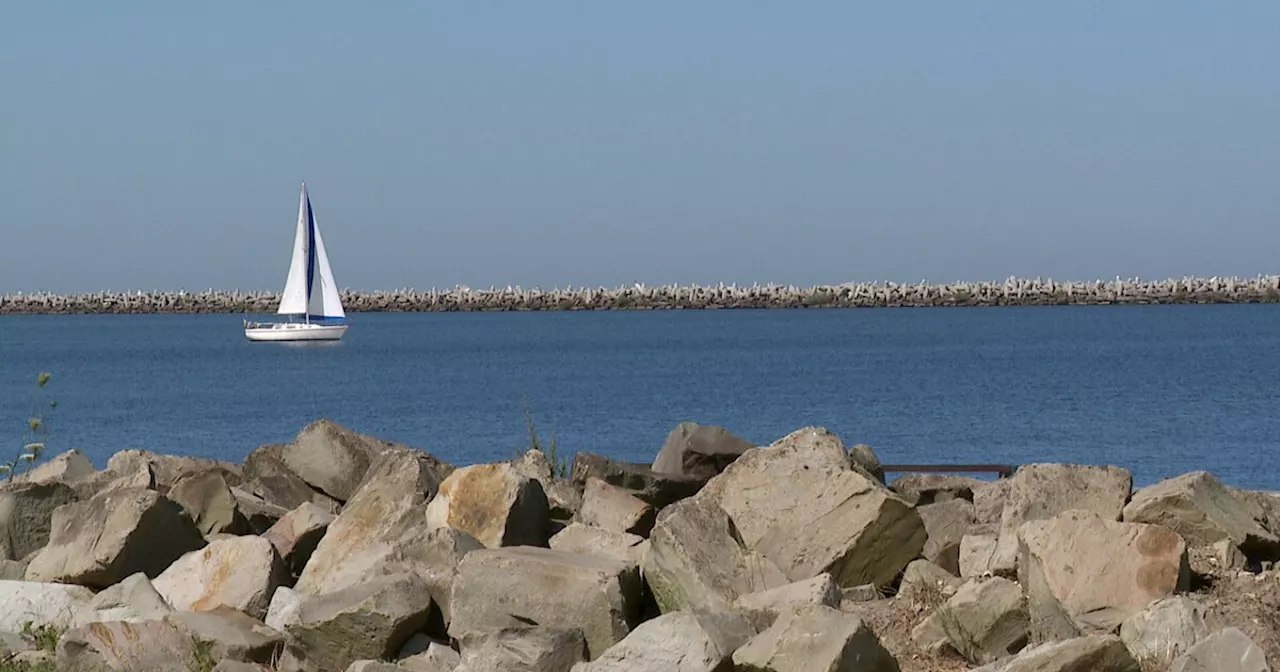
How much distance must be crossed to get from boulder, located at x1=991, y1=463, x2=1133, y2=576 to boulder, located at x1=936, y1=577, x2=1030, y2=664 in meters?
1.10

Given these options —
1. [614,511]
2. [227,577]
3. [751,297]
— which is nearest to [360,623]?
[227,577]

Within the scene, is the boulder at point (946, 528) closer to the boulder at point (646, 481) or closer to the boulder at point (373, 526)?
the boulder at point (646, 481)

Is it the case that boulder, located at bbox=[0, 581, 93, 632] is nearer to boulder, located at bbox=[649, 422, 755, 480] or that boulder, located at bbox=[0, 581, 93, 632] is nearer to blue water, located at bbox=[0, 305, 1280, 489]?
boulder, located at bbox=[649, 422, 755, 480]

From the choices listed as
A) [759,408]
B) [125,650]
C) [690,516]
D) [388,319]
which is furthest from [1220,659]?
[388,319]

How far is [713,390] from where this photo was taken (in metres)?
50.5

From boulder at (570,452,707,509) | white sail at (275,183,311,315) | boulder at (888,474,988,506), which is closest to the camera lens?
boulder at (570,452,707,509)

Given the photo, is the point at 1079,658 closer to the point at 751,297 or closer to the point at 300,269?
the point at 300,269

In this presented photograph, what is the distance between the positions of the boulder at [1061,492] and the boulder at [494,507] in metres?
2.29

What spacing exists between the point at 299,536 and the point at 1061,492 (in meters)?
3.85

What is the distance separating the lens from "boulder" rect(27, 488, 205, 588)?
9.28 meters

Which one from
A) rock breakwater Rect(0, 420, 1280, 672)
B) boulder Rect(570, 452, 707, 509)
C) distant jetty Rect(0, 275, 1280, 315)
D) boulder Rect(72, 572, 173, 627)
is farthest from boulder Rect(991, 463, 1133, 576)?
distant jetty Rect(0, 275, 1280, 315)

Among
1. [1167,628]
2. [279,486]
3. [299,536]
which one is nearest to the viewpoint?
[1167,628]

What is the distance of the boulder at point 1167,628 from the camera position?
7.30 meters

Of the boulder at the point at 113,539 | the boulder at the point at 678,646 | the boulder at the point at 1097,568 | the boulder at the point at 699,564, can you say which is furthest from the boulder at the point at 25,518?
the boulder at the point at 1097,568
